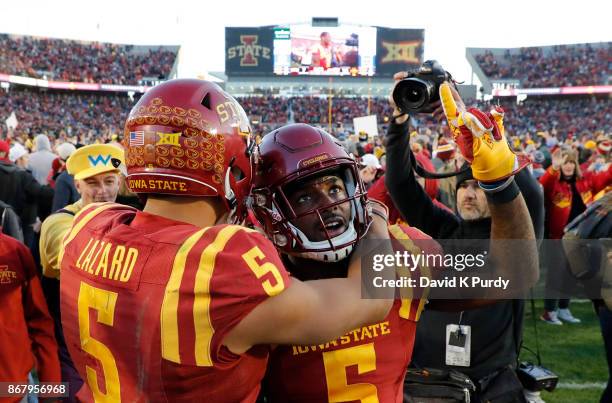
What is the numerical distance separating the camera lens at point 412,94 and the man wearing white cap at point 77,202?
165 cm

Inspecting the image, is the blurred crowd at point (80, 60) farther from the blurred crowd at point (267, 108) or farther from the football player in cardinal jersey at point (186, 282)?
the football player in cardinal jersey at point (186, 282)

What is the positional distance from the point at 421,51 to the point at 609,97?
14.0 metres

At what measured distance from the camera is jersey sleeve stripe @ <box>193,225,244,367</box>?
4.00ft

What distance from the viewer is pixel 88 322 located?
4.65 ft

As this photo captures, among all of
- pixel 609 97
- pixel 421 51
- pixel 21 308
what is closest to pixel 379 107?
pixel 421 51

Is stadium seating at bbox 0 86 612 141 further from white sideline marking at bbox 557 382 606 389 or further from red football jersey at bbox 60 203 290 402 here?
red football jersey at bbox 60 203 290 402

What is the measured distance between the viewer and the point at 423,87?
1.90m

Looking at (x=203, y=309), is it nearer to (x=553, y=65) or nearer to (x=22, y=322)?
(x=22, y=322)

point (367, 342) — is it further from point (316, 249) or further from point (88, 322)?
point (88, 322)

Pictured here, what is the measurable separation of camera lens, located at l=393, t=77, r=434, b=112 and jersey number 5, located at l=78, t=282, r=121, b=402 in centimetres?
119

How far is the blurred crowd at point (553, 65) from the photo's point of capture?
42281 millimetres

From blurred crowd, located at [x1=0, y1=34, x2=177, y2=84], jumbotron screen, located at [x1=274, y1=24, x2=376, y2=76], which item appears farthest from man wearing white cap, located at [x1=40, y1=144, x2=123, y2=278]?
jumbotron screen, located at [x1=274, y1=24, x2=376, y2=76]

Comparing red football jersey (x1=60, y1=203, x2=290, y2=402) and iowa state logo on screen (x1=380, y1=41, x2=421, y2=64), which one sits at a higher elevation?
iowa state logo on screen (x1=380, y1=41, x2=421, y2=64)

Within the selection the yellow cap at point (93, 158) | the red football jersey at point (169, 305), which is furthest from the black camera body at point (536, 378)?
the yellow cap at point (93, 158)
